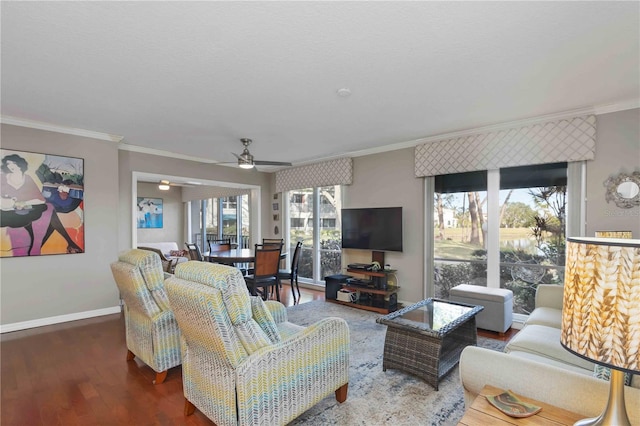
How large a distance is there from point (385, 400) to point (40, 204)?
4514 millimetres

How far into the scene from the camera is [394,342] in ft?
8.70

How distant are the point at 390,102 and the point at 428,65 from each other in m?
0.74

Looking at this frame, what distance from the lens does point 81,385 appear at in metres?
2.48

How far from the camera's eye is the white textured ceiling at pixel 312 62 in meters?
1.81

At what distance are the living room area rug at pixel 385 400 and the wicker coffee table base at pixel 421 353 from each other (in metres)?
0.09

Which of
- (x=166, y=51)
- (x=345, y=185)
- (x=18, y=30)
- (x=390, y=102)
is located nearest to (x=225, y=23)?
(x=166, y=51)

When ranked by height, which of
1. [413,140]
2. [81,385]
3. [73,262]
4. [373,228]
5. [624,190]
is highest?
[413,140]

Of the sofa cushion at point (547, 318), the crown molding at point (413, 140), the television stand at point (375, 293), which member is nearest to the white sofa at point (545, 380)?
the sofa cushion at point (547, 318)

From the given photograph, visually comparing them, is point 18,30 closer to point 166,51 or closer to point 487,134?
point 166,51

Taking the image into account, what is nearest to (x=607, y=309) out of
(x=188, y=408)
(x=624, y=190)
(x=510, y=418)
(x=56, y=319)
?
(x=510, y=418)

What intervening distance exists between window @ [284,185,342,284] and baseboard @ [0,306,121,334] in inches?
132

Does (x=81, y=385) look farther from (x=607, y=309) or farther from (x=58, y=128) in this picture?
(x=607, y=309)

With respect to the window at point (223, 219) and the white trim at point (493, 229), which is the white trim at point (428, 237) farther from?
the window at point (223, 219)

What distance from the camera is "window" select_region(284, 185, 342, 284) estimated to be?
6.03 meters
